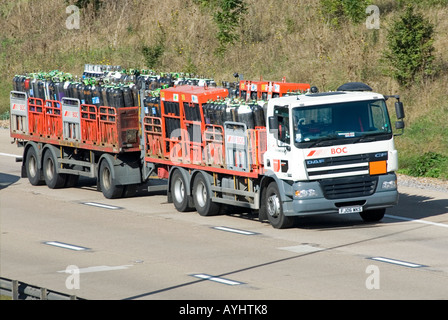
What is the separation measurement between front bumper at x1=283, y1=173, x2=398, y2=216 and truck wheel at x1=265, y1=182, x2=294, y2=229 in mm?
305

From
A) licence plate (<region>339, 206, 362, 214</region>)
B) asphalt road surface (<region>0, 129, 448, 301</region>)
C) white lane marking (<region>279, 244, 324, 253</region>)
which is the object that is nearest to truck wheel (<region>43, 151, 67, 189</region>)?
asphalt road surface (<region>0, 129, 448, 301</region>)

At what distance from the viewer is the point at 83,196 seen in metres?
24.2

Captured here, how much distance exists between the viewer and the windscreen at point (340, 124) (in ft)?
61.2

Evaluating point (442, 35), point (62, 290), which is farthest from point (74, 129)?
point (442, 35)

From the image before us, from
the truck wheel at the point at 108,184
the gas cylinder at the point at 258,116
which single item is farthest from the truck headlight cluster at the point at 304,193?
the truck wheel at the point at 108,184

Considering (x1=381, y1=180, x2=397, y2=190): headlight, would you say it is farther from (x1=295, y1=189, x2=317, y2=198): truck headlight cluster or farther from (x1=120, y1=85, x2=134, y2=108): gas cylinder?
(x1=120, y1=85, x2=134, y2=108): gas cylinder

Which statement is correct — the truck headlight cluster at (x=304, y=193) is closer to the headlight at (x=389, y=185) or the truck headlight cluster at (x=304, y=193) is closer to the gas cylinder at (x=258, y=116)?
the headlight at (x=389, y=185)

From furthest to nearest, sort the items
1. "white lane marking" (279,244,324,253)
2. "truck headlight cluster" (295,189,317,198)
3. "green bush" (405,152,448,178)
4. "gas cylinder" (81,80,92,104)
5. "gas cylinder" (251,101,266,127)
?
"green bush" (405,152,448,178) < "gas cylinder" (81,80,92,104) < "gas cylinder" (251,101,266,127) < "truck headlight cluster" (295,189,317,198) < "white lane marking" (279,244,324,253)

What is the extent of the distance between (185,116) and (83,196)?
408cm

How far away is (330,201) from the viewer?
18750 mm

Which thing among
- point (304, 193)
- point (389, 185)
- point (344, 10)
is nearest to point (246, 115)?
point (304, 193)

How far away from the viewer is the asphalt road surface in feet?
46.5

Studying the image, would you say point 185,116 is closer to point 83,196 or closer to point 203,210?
point 203,210

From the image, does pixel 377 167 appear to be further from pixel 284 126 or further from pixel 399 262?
pixel 399 262
